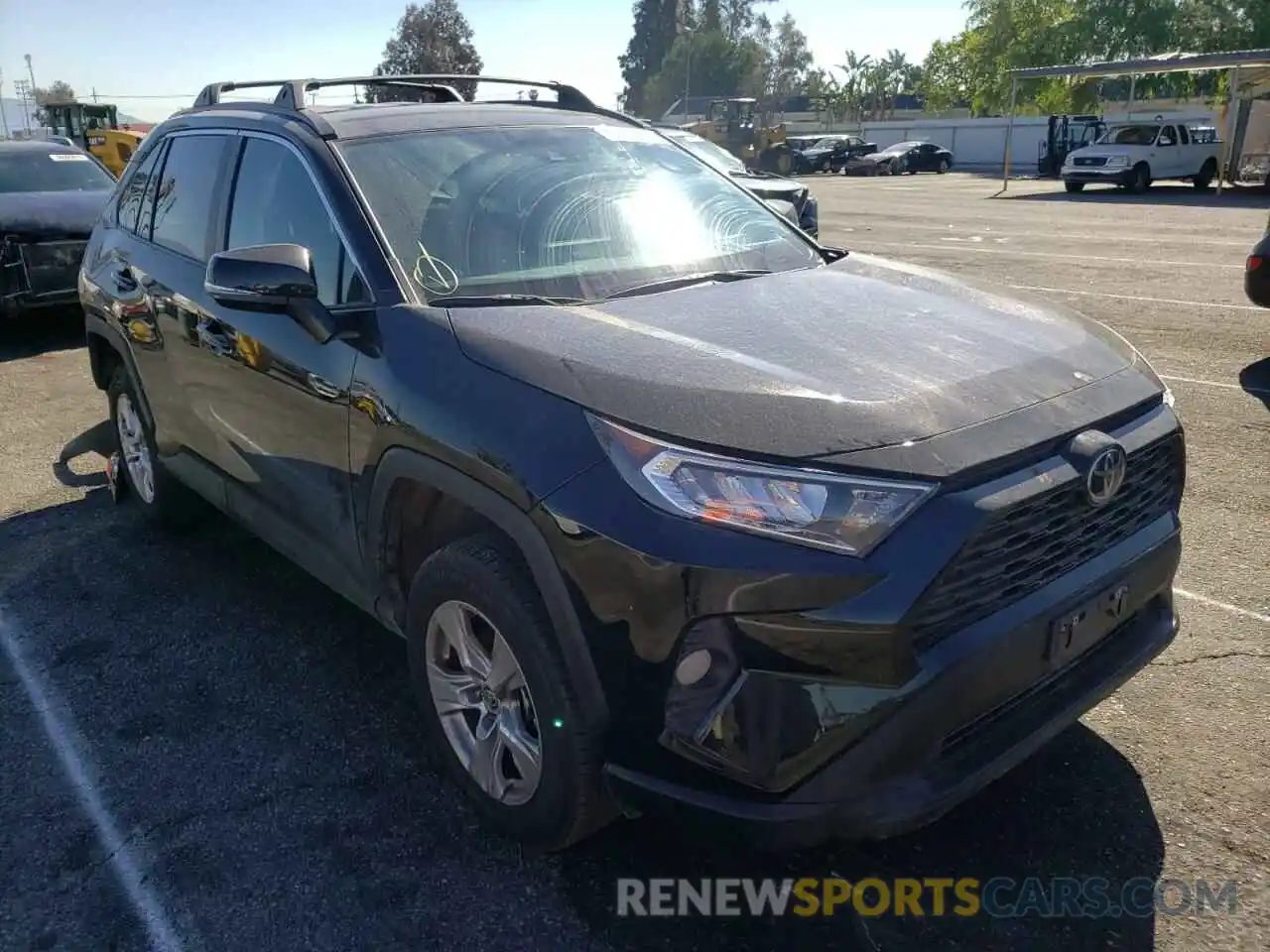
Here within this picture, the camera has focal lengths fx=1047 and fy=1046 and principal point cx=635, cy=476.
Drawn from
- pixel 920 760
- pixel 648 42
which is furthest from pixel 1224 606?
pixel 648 42

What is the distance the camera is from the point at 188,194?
4152 mm

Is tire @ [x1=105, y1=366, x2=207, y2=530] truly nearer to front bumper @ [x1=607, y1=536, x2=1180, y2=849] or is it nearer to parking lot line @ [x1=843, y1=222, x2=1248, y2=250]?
front bumper @ [x1=607, y1=536, x2=1180, y2=849]

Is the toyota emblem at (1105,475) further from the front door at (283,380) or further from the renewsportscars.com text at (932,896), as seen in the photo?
the front door at (283,380)

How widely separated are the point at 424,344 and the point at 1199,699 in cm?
259

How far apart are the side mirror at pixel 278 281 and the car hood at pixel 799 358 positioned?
511 millimetres

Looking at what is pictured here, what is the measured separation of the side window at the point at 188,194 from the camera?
3951 mm

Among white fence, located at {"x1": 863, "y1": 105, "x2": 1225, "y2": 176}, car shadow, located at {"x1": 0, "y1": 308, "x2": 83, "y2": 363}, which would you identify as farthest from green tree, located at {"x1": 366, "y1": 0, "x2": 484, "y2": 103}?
car shadow, located at {"x1": 0, "y1": 308, "x2": 83, "y2": 363}

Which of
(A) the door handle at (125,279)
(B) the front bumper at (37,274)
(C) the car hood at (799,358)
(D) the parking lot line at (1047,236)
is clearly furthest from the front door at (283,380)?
(D) the parking lot line at (1047,236)

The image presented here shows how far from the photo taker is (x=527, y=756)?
8.27 feet

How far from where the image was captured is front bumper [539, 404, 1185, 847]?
2.02 metres

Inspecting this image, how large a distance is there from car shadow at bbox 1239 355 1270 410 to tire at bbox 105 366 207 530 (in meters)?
6.05

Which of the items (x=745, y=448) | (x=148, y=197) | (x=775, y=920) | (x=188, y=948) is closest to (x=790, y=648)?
(x=745, y=448)

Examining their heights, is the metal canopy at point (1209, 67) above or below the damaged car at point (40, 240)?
above

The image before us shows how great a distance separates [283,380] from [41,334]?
27.4 feet
